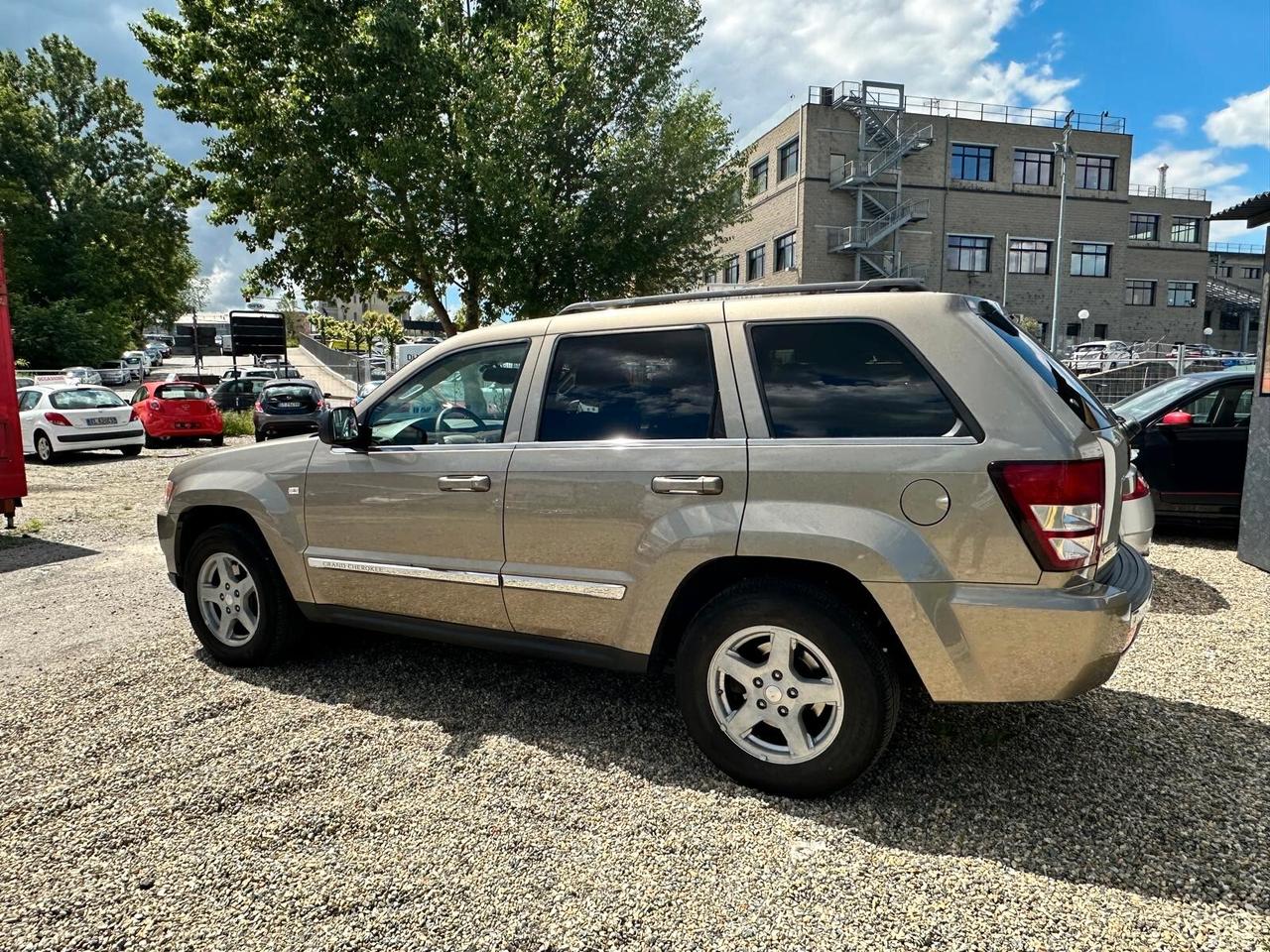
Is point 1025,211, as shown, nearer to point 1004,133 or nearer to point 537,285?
point 1004,133

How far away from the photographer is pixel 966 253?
41188 millimetres

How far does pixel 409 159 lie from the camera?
16.4 meters

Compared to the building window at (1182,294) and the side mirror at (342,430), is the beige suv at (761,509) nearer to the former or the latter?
the side mirror at (342,430)

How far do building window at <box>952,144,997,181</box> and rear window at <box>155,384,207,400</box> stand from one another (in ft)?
124

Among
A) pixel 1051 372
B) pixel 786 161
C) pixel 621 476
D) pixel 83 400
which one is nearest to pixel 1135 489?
pixel 1051 372

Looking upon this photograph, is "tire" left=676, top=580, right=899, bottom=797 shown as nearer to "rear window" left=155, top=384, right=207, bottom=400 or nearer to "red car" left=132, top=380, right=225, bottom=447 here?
"red car" left=132, top=380, right=225, bottom=447

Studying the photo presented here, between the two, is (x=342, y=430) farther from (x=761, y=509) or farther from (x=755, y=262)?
(x=755, y=262)

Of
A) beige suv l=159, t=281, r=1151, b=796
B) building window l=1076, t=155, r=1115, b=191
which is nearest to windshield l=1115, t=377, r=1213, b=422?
beige suv l=159, t=281, r=1151, b=796

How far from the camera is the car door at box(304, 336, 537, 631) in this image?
11.1ft

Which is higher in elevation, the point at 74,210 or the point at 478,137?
the point at 74,210

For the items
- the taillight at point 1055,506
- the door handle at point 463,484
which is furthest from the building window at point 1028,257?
the door handle at point 463,484

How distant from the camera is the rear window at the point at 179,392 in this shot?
58.2ft

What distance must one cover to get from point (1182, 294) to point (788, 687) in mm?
54661

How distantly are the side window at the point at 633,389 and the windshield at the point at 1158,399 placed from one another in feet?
20.7
